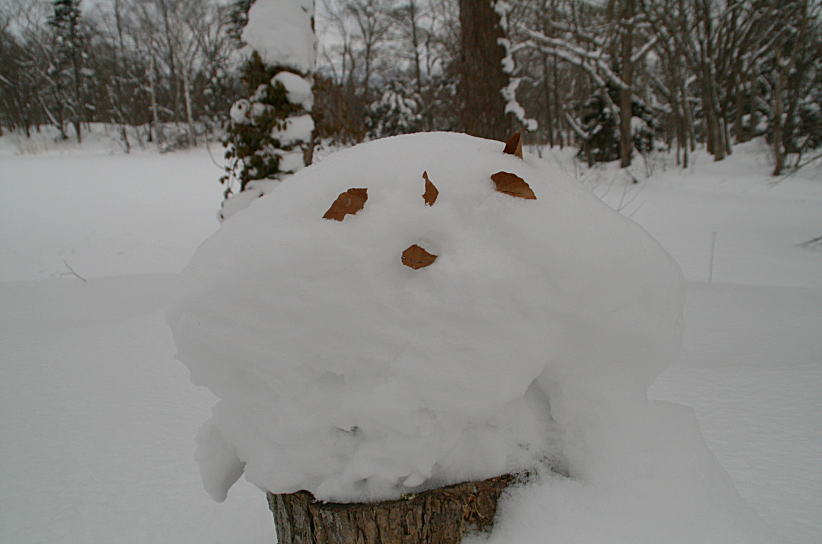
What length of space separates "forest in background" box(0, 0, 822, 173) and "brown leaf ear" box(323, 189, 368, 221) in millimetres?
11609

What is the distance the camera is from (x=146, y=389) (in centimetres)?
295

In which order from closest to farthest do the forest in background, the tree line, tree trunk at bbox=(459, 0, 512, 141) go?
1. tree trunk at bbox=(459, 0, 512, 141)
2. the forest in background
3. the tree line

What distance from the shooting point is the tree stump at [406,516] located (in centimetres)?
86

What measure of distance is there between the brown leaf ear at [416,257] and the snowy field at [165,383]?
0.46 metres

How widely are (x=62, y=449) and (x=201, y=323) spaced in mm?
2155

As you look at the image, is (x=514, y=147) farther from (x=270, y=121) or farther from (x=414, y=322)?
(x=270, y=121)

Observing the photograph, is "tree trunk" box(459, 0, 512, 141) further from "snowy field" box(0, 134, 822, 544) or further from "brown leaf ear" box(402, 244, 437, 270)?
"brown leaf ear" box(402, 244, 437, 270)

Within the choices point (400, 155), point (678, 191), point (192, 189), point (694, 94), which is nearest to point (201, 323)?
point (400, 155)

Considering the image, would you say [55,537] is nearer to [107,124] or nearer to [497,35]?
[497,35]

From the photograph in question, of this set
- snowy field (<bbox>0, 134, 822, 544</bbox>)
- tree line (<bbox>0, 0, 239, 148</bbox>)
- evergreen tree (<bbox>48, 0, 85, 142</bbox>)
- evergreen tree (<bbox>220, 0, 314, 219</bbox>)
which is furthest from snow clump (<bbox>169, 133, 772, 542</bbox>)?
evergreen tree (<bbox>48, 0, 85, 142</bbox>)

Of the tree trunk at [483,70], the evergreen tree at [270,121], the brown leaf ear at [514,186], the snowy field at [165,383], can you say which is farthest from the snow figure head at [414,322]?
the tree trunk at [483,70]

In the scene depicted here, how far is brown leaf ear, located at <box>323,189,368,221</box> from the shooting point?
84 centimetres

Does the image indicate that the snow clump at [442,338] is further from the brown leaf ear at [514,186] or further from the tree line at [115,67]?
the tree line at [115,67]

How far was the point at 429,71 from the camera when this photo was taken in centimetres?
2211
